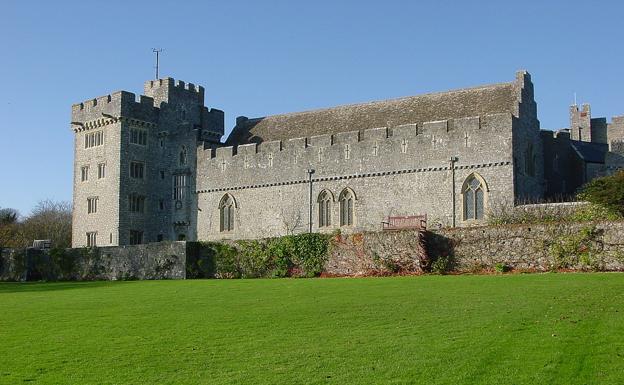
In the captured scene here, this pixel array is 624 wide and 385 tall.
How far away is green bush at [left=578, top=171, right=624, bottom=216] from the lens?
90.9 ft

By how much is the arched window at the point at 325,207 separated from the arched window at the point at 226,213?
19.8 ft

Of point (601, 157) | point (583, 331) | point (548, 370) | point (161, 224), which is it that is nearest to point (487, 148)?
point (601, 157)

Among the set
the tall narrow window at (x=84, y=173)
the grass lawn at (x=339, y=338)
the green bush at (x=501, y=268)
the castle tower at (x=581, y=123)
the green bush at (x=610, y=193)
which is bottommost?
the grass lawn at (x=339, y=338)

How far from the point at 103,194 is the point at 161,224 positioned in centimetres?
390

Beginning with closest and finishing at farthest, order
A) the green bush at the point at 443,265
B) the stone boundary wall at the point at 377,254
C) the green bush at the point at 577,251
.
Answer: the green bush at the point at 577,251 < the green bush at the point at 443,265 < the stone boundary wall at the point at 377,254

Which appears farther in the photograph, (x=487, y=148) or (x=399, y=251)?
(x=487, y=148)

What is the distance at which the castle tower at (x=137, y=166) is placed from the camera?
4769 cm

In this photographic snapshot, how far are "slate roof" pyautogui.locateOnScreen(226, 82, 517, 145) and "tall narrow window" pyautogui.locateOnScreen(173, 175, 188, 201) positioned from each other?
403 cm

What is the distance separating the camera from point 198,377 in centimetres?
1106

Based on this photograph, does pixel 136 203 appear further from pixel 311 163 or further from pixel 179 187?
pixel 311 163

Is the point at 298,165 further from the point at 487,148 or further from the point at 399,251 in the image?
the point at 399,251

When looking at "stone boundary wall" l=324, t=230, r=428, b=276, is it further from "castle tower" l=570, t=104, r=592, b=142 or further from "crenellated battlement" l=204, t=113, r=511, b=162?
"castle tower" l=570, t=104, r=592, b=142

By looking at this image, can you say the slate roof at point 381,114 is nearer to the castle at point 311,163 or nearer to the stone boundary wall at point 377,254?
the castle at point 311,163

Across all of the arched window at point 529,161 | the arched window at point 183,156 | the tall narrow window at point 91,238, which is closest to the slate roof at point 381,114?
the arched window at point 529,161
